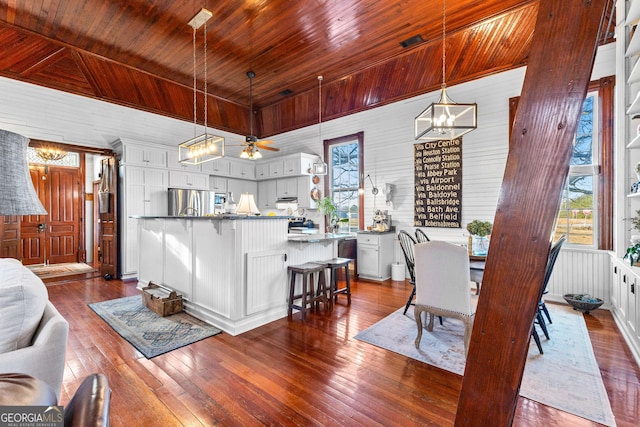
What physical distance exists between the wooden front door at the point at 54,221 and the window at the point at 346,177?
21.2ft

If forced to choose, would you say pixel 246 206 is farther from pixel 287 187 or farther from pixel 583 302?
pixel 583 302

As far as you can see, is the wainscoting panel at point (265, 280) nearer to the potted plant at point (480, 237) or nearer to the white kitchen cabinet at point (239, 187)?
the potted plant at point (480, 237)

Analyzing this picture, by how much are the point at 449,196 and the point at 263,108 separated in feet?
16.9

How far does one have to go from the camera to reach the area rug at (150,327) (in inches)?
111

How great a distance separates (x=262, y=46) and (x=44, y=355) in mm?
4930

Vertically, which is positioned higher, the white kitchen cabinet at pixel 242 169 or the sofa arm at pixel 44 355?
the white kitchen cabinet at pixel 242 169

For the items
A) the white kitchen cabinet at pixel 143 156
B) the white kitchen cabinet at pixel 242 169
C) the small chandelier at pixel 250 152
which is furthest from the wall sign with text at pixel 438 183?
the white kitchen cabinet at pixel 143 156

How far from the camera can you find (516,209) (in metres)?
0.84

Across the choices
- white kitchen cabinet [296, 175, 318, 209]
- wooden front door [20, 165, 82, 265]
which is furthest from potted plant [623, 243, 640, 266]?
wooden front door [20, 165, 82, 265]

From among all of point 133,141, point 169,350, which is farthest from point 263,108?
point 169,350

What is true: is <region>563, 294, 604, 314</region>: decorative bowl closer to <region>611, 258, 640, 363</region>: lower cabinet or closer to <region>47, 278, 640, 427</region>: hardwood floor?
<region>611, 258, 640, 363</region>: lower cabinet

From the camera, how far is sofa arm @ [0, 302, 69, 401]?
1.17m

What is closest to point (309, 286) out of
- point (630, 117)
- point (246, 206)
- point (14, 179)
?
point (246, 206)

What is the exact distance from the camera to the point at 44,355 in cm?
125
